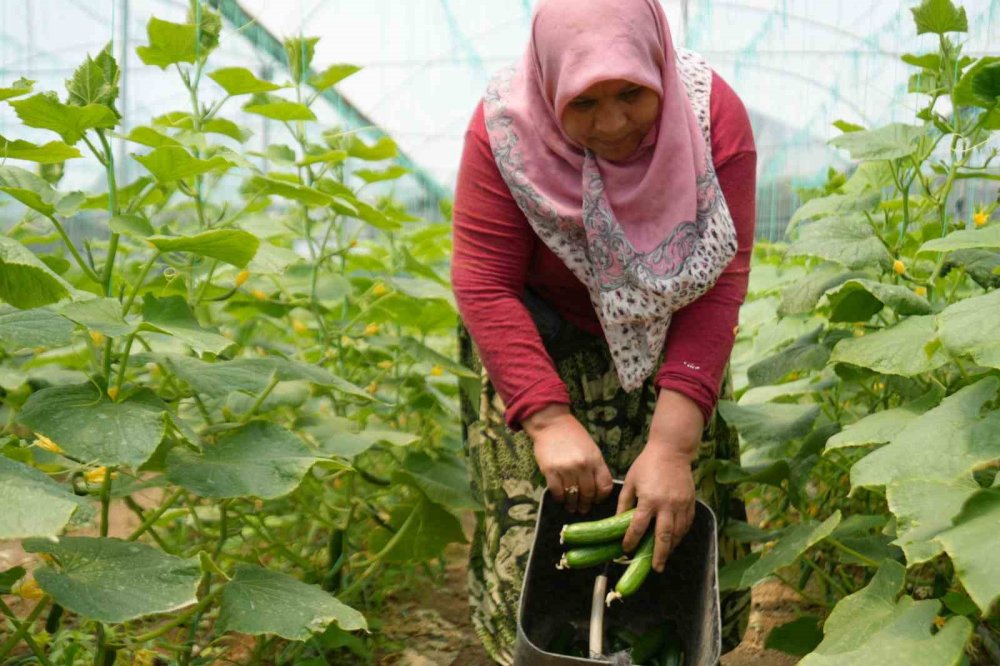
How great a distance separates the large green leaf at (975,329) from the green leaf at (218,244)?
1082 millimetres

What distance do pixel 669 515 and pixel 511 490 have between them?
0.48 meters

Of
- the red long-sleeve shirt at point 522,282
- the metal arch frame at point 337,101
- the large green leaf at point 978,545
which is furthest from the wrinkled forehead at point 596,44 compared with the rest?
the metal arch frame at point 337,101

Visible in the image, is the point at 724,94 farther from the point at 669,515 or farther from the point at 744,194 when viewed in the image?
the point at 669,515

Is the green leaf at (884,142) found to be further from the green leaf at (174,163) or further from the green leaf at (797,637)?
the green leaf at (174,163)

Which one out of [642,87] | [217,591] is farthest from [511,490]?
[642,87]

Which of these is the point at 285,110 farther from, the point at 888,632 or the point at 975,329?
the point at 888,632

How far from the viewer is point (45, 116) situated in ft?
5.95

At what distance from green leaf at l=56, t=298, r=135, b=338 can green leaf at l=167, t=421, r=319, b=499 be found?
0.28 m

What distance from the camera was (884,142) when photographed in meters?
2.37

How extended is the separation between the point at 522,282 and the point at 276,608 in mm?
781

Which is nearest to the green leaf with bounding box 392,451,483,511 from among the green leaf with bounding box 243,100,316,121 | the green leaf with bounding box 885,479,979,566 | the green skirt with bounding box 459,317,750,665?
the green skirt with bounding box 459,317,750,665

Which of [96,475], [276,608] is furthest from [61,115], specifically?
[276,608]

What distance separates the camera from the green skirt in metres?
2.27

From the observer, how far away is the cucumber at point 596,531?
1863mm
